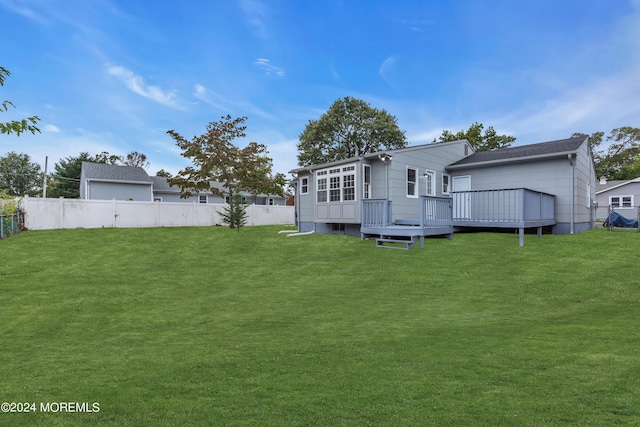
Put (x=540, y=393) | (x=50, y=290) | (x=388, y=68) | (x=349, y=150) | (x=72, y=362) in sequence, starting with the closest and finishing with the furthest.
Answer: (x=540, y=393)
(x=72, y=362)
(x=50, y=290)
(x=388, y=68)
(x=349, y=150)

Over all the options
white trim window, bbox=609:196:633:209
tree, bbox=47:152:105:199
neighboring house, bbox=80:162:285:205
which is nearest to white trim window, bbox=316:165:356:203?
neighboring house, bbox=80:162:285:205

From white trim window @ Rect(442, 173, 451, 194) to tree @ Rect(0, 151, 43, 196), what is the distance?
54176 mm

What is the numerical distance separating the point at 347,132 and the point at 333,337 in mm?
37284

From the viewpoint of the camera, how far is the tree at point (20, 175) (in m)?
48.5

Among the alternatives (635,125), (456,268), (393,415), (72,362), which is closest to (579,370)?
(393,415)

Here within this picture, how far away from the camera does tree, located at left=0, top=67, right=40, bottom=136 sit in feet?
15.8

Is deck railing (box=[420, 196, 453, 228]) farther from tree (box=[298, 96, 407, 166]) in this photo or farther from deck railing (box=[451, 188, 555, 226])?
tree (box=[298, 96, 407, 166])

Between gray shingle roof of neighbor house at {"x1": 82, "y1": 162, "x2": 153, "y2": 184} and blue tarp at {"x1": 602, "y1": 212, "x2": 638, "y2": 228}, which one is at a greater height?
gray shingle roof of neighbor house at {"x1": 82, "y1": 162, "x2": 153, "y2": 184}

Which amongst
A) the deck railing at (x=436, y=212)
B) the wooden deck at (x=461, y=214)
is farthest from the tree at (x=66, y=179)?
the deck railing at (x=436, y=212)

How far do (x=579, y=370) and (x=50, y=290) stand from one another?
1088cm

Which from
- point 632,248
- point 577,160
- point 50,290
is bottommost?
point 50,290

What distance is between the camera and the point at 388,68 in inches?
875

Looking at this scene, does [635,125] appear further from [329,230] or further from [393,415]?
[393,415]

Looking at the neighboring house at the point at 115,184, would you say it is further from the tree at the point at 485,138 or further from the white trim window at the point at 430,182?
the tree at the point at 485,138
